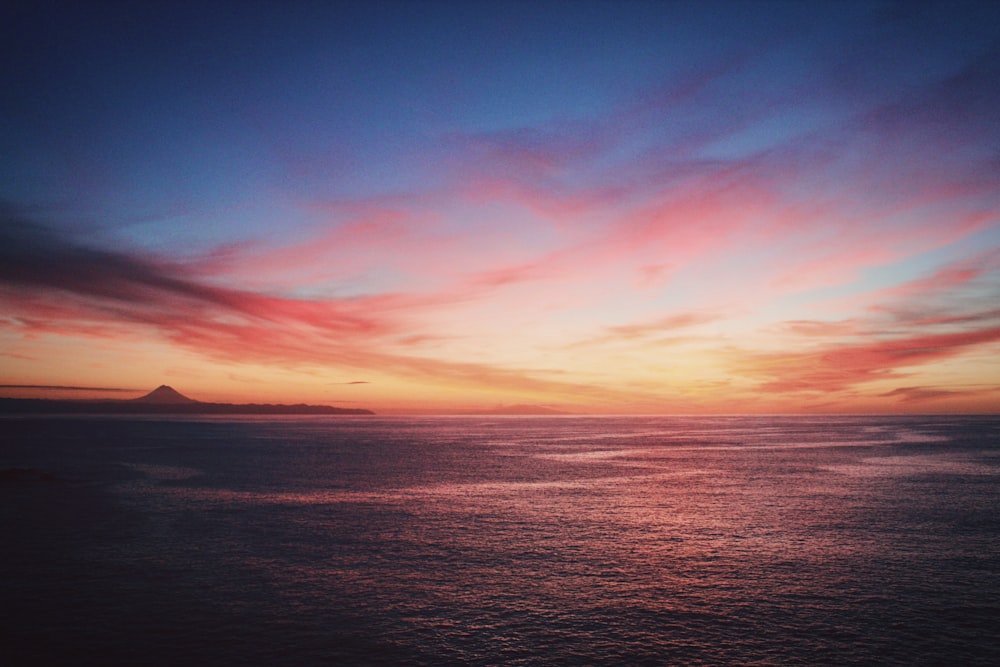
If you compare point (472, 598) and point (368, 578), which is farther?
point (368, 578)

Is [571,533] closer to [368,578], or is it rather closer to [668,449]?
Result: [368,578]

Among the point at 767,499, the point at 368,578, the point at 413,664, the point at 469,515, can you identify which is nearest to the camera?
the point at 413,664

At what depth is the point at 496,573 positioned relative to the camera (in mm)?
35344

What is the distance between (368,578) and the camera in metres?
34.5

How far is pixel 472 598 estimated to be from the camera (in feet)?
102

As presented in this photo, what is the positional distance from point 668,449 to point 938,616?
112 metres

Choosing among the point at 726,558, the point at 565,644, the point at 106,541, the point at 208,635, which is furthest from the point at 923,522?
the point at 106,541

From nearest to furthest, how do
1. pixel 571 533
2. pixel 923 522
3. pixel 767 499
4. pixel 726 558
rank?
1. pixel 726 558
2. pixel 571 533
3. pixel 923 522
4. pixel 767 499

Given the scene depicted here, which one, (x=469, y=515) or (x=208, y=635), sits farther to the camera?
(x=469, y=515)

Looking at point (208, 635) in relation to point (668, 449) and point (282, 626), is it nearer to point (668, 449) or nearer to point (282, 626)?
point (282, 626)

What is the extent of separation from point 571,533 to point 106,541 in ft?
107

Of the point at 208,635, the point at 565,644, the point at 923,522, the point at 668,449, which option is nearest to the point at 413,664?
the point at 565,644

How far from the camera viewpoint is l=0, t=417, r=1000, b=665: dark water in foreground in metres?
25.5

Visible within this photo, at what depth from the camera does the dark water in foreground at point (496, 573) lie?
25.5 m
